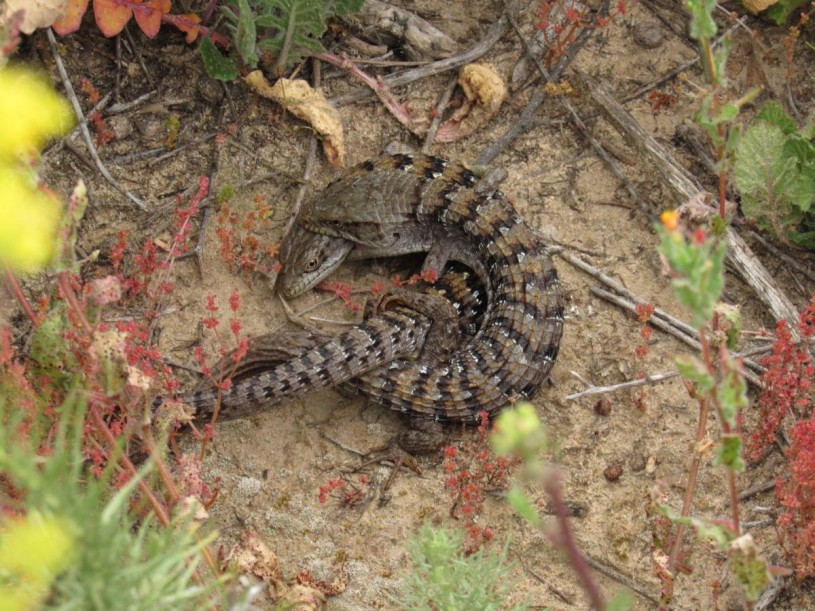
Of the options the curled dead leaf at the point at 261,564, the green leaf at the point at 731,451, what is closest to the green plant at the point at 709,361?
the green leaf at the point at 731,451

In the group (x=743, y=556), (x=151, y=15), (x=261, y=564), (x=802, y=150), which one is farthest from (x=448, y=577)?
(x=151, y=15)

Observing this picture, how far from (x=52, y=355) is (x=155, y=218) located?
1981 millimetres

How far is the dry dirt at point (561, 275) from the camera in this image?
16.7 ft

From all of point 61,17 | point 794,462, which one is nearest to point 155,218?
point 61,17

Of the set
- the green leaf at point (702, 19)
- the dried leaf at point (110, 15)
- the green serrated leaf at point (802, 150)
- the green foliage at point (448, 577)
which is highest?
the green leaf at point (702, 19)

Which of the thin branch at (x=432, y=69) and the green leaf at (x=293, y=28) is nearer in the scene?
the green leaf at (x=293, y=28)

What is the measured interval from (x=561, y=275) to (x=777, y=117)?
1.65m

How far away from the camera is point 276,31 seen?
20.3ft

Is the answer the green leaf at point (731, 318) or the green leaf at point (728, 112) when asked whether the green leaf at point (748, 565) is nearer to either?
the green leaf at point (731, 318)

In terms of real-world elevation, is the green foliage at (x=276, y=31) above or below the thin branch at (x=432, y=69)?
above

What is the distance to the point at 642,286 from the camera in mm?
6129

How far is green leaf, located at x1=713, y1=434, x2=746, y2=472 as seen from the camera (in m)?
2.76

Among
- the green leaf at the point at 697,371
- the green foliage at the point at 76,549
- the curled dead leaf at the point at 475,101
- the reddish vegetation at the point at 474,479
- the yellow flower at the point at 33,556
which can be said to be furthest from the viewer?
the curled dead leaf at the point at 475,101

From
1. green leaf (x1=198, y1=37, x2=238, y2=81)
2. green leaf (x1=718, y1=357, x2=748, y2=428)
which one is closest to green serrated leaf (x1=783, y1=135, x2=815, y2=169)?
green leaf (x1=198, y1=37, x2=238, y2=81)
